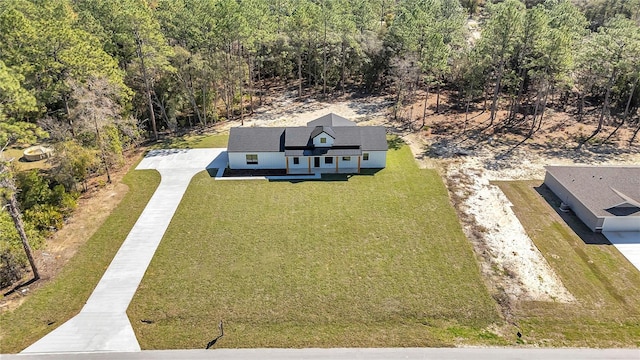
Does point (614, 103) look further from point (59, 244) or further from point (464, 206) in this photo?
point (59, 244)

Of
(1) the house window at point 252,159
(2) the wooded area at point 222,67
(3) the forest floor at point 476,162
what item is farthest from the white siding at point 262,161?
(2) the wooded area at point 222,67

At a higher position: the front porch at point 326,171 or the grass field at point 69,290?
the front porch at point 326,171

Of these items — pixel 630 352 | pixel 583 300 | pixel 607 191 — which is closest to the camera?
pixel 630 352

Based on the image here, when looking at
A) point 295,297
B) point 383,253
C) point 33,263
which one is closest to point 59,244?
point 33,263

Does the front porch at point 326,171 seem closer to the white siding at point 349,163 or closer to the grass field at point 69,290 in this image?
the white siding at point 349,163

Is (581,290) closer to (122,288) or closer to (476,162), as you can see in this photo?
(476,162)

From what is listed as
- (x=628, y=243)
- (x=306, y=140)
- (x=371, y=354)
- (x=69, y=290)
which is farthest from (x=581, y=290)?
(x=69, y=290)

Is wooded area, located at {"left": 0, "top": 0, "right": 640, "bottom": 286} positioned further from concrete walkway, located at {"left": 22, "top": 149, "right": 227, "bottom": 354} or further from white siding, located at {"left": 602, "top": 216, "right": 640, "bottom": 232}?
white siding, located at {"left": 602, "top": 216, "right": 640, "bottom": 232}
